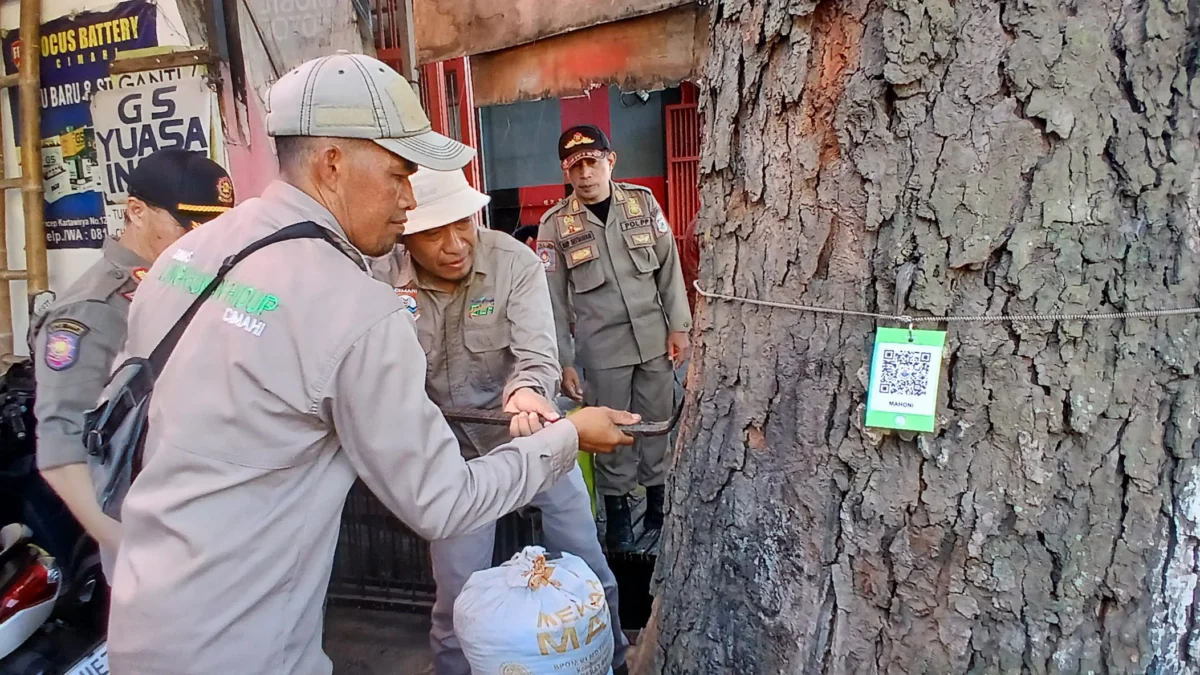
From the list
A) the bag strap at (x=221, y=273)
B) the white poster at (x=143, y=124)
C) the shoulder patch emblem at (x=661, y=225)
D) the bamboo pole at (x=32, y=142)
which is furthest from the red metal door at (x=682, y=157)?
the bag strap at (x=221, y=273)

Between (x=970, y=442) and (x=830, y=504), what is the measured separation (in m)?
0.24

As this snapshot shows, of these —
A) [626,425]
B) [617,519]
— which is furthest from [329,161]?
[617,519]

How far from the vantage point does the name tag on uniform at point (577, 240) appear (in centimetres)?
417

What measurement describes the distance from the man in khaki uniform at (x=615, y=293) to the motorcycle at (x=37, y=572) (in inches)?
84.1

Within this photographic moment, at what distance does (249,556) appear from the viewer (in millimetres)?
1432

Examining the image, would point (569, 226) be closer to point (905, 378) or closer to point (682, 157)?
point (905, 378)

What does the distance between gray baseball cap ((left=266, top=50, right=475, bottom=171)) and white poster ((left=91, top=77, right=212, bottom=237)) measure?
357cm

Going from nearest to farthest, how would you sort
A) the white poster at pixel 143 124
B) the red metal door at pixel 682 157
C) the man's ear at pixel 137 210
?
the man's ear at pixel 137 210
the white poster at pixel 143 124
the red metal door at pixel 682 157

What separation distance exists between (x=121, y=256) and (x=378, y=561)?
1.60 meters

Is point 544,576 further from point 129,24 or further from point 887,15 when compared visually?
point 129,24

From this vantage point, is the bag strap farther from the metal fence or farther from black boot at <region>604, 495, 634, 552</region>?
black boot at <region>604, 495, 634, 552</region>

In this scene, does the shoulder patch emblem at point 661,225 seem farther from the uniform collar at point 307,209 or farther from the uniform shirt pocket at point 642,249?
the uniform collar at point 307,209

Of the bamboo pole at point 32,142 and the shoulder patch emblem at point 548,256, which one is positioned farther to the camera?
the bamboo pole at point 32,142

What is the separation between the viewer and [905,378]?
124cm
